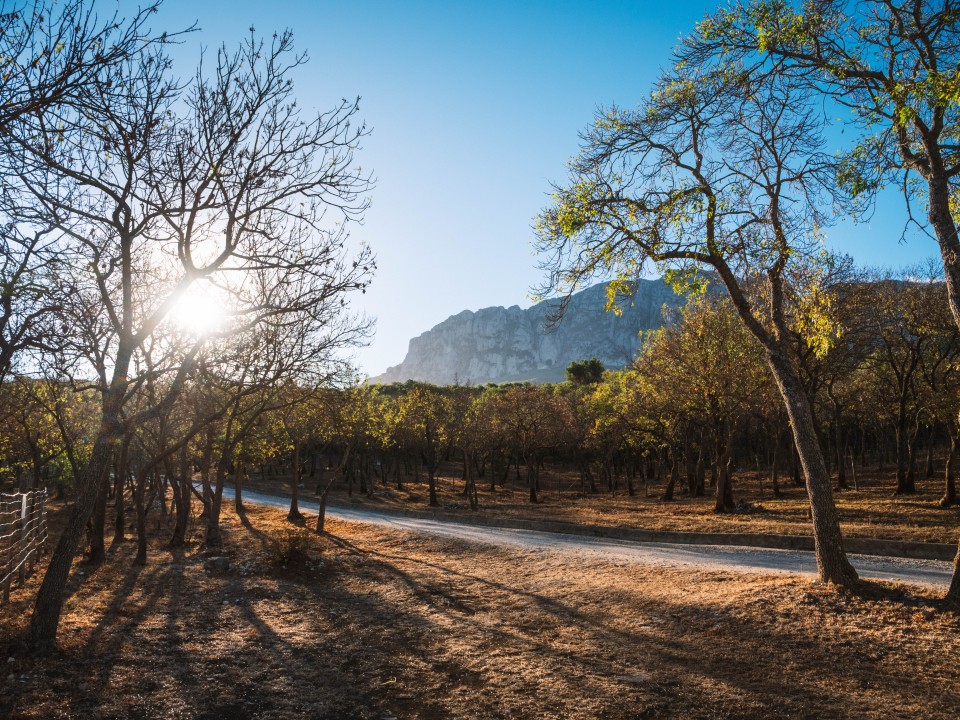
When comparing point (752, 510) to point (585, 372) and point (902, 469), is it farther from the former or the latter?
point (585, 372)

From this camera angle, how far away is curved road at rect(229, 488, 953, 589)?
11.2 metres

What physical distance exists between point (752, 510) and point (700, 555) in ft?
34.6

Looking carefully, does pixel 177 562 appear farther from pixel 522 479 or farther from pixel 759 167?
pixel 522 479

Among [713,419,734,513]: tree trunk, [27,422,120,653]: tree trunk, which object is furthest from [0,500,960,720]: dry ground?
[713,419,734,513]: tree trunk

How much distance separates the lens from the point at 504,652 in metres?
7.26

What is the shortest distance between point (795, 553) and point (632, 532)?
17.6 ft

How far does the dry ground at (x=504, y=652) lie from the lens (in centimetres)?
561

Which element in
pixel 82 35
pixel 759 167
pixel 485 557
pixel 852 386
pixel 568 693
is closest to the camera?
pixel 82 35

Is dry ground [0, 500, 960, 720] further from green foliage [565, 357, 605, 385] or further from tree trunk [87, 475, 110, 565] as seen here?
green foliage [565, 357, 605, 385]

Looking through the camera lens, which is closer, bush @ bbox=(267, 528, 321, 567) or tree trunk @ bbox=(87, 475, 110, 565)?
bush @ bbox=(267, 528, 321, 567)

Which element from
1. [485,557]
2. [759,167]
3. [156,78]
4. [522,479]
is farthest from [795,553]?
[522,479]

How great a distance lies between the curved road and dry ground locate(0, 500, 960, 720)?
74.1 inches

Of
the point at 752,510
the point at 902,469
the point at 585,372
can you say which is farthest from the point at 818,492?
the point at 585,372

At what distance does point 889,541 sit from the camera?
45.1 feet
